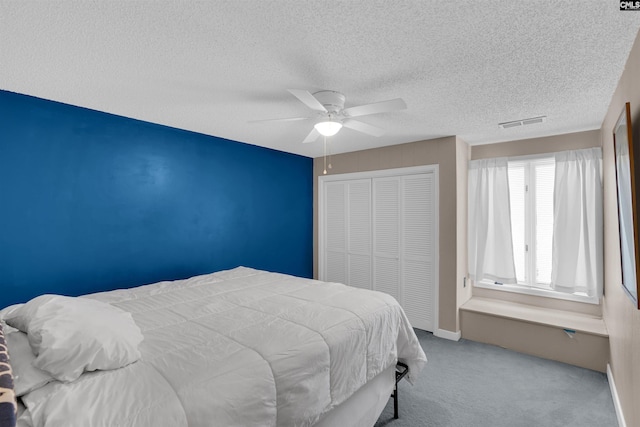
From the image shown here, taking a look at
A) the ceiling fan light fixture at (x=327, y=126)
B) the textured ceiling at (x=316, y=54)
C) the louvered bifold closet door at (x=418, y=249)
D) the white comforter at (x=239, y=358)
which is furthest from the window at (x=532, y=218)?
the ceiling fan light fixture at (x=327, y=126)

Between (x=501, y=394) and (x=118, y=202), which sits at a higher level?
(x=118, y=202)

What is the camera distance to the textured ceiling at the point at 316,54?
1440 millimetres

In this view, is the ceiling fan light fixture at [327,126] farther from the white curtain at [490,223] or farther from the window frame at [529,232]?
the window frame at [529,232]

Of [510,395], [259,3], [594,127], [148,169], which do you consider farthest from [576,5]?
[148,169]

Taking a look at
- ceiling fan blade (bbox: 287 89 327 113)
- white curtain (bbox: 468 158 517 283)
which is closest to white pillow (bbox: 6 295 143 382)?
ceiling fan blade (bbox: 287 89 327 113)

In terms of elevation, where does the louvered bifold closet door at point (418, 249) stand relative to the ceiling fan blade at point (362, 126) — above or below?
Result: below

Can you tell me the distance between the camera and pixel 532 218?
12.0 ft

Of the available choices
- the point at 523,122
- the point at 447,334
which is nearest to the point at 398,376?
the point at 447,334

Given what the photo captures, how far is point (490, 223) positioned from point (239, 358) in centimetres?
353

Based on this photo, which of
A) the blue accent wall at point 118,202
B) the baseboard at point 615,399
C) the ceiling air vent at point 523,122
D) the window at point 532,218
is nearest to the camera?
the baseboard at point 615,399

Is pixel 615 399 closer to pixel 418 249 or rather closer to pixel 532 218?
pixel 532 218

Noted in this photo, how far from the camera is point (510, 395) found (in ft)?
8.29

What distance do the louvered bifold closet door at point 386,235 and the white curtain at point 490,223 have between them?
3.09ft

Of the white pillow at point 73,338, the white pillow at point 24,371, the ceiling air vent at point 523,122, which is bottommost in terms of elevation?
the white pillow at point 24,371
